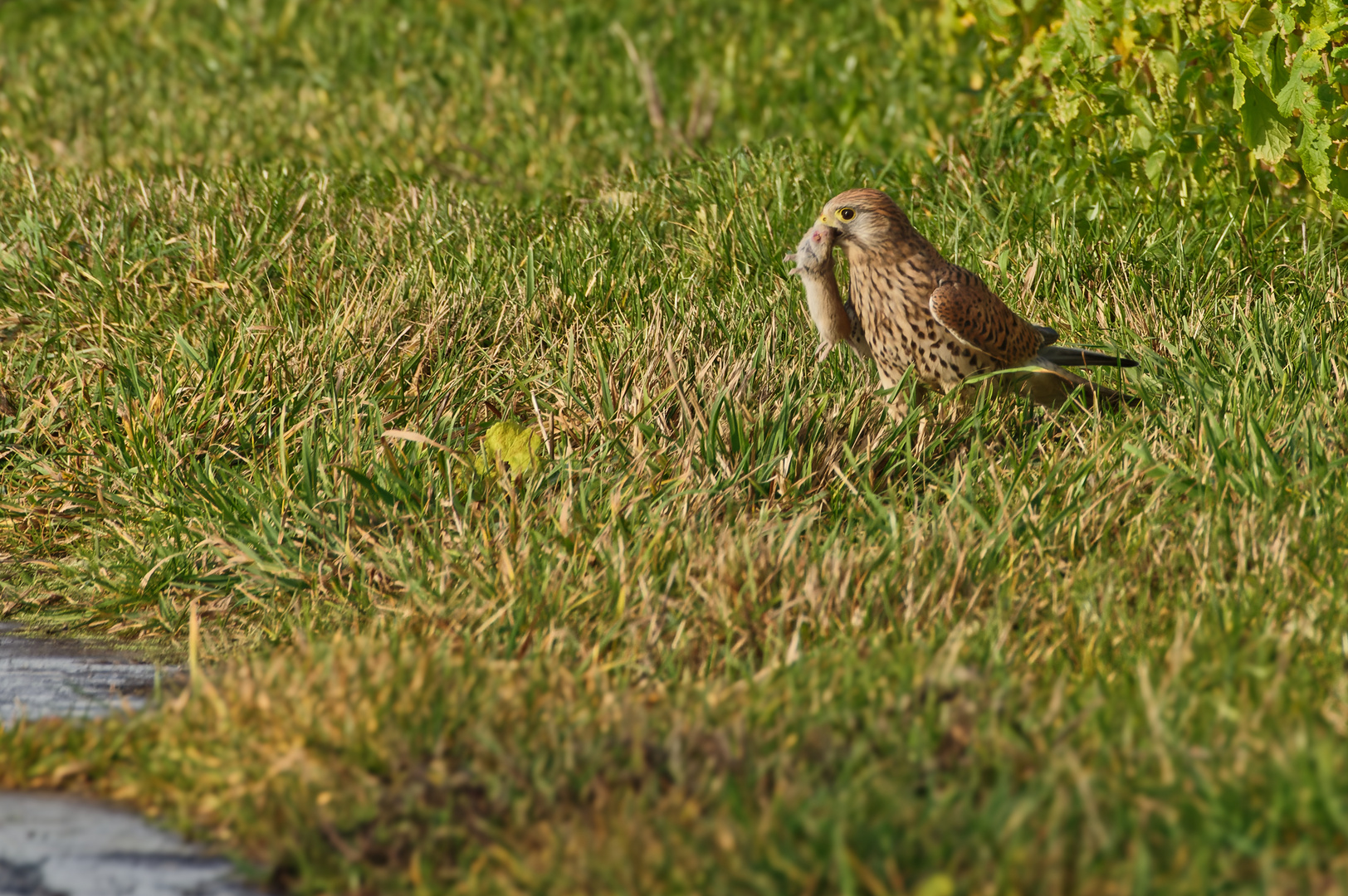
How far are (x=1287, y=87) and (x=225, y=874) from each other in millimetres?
4218

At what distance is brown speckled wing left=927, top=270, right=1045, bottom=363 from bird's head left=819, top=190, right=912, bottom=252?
0.25 metres

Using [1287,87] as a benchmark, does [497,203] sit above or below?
below

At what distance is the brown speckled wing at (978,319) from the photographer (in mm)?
4297

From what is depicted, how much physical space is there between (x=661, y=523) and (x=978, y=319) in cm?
136

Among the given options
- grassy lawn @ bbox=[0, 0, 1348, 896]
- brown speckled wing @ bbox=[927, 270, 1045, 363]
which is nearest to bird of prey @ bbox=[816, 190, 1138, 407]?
brown speckled wing @ bbox=[927, 270, 1045, 363]

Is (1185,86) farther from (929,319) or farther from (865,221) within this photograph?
(929,319)

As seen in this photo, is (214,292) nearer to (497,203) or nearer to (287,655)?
(497,203)

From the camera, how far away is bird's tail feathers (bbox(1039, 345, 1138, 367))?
14.8 ft

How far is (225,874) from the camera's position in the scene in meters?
2.39

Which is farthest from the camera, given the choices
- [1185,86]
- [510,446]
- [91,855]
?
[1185,86]

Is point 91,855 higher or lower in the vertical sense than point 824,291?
lower

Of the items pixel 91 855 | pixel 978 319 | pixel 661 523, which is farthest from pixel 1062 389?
pixel 91 855

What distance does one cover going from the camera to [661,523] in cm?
345

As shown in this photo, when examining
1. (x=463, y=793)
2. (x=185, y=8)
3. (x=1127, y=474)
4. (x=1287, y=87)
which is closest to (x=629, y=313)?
(x=1127, y=474)
